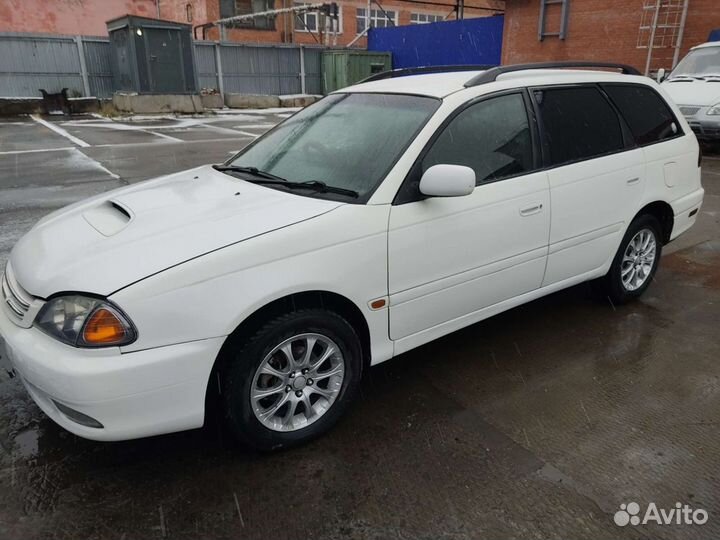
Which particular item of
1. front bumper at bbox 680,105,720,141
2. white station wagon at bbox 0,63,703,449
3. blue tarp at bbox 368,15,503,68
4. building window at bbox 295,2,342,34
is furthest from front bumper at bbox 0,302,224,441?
building window at bbox 295,2,342,34

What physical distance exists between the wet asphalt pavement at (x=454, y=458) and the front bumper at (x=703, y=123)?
8.26m

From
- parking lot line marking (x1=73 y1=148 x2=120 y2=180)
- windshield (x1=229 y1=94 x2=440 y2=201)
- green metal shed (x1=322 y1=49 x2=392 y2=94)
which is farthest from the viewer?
green metal shed (x1=322 y1=49 x2=392 y2=94)

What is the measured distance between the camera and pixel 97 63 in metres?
22.0

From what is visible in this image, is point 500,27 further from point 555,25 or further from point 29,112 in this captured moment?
point 29,112

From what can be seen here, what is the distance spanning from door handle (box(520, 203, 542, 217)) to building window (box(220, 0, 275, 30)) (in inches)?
1180

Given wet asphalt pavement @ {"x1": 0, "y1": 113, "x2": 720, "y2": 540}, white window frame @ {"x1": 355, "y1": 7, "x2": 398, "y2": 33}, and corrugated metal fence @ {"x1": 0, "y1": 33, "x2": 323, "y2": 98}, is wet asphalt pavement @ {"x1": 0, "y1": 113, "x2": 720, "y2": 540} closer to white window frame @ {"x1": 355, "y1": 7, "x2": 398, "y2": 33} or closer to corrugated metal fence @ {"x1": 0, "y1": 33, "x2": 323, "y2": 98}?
corrugated metal fence @ {"x1": 0, "y1": 33, "x2": 323, "y2": 98}

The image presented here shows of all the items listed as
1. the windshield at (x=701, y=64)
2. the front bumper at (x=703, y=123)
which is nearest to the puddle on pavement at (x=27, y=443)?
the front bumper at (x=703, y=123)

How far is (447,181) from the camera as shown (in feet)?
8.91

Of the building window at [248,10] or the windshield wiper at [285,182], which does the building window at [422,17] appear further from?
the windshield wiper at [285,182]

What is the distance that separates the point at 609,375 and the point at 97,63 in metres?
23.7

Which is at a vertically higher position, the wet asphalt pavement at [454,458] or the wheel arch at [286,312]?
the wheel arch at [286,312]

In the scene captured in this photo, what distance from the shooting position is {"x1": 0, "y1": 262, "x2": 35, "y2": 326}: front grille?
2.43 meters

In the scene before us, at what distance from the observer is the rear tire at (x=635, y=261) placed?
13.6 feet

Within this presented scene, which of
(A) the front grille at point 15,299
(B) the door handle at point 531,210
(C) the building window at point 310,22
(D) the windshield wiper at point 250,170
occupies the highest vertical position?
(C) the building window at point 310,22
